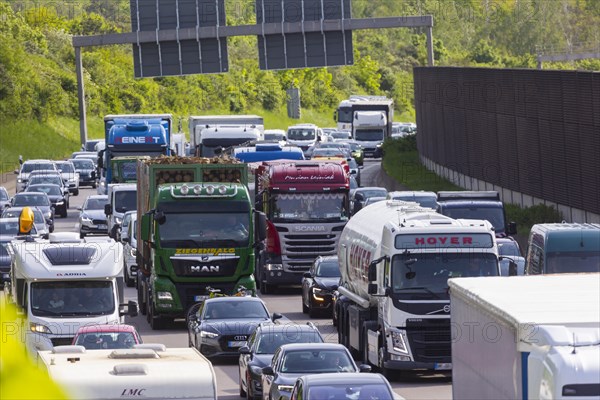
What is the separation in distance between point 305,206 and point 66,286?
12.9 m

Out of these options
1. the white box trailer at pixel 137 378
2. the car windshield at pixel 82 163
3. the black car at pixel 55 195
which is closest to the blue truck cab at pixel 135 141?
the black car at pixel 55 195

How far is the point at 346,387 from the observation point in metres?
16.3

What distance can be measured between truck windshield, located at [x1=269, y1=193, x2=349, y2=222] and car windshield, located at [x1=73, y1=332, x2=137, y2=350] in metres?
15.6

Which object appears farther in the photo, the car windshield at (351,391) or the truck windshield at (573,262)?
the truck windshield at (573,262)

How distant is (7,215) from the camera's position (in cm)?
5122

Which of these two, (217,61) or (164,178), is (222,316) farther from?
(217,61)

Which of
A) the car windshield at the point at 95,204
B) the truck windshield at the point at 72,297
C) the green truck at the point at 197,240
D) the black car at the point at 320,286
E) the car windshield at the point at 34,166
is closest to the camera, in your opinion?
the truck windshield at the point at 72,297

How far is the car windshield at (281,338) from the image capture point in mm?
22797

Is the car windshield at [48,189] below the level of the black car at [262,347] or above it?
below

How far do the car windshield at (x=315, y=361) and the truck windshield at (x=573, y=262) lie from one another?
22.5ft

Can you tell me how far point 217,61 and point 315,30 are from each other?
16.1ft

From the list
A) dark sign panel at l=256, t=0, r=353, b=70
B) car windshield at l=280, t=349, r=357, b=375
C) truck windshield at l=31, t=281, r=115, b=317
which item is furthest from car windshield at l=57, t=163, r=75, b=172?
car windshield at l=280, t=349, r=357, b=375

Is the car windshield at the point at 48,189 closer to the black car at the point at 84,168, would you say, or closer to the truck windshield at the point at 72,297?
the black car at the point at 84,168

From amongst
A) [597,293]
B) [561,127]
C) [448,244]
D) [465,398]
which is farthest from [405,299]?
[561,127]
